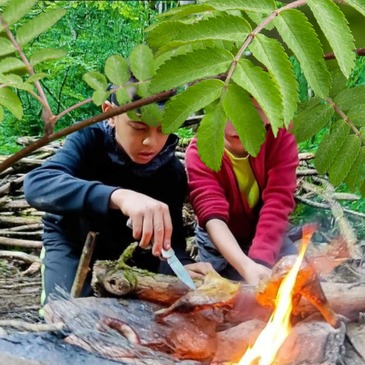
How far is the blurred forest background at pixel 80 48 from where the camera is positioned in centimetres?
69

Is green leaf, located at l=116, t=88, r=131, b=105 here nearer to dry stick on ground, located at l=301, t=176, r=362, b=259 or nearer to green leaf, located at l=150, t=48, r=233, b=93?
green leaf, located at l=150, t=48, r=233, b=93

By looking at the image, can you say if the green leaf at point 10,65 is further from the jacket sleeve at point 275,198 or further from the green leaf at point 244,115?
the jacket sleeve at point 275,198

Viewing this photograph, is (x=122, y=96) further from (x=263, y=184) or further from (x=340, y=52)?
(x=263, y=184)

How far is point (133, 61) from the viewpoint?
1.35 ft

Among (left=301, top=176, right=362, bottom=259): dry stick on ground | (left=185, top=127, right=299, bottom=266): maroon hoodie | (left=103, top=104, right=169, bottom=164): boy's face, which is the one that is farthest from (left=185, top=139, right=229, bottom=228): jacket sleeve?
(left=301, top=176, right=362, bottom=259): dry stick on ground

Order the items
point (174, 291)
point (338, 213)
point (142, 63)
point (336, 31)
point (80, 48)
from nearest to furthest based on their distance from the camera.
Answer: point (336, 31)
point (142, 63)
point (174, 291)
point (80, 48)
point (338, 213)

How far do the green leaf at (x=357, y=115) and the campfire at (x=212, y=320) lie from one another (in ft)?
0.38

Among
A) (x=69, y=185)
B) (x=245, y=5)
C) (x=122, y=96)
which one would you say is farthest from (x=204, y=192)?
(x=245, y=5)

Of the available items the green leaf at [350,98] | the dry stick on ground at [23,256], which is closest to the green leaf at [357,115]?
the green leaf at [350,98]

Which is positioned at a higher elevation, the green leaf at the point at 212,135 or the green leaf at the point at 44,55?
the green leaf at the point at 44,55

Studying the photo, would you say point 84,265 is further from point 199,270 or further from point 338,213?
point 338,213

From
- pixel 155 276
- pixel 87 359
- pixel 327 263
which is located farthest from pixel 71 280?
pixel 327 263

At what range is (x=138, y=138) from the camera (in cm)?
62

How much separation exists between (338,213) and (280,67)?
27.3 inches
